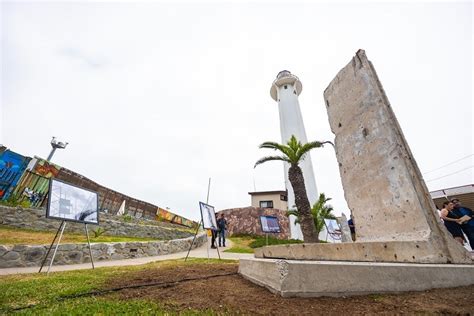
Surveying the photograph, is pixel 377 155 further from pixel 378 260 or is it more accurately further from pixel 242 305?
pixel 242 305

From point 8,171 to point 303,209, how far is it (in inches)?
571

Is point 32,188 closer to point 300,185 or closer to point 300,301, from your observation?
point 300,185

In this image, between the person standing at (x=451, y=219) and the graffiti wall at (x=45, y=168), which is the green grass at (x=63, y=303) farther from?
the graffiti wall at (x=45, y=168)

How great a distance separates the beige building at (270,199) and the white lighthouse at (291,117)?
5.82 meters

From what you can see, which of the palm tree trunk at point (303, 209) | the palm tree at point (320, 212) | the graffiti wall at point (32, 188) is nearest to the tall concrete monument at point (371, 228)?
the palm tree trunk at point (303, 209)

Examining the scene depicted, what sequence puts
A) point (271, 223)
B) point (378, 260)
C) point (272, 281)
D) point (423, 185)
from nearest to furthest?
point (272, 281), point (378, 260), point (423, 185), point (271, 223)

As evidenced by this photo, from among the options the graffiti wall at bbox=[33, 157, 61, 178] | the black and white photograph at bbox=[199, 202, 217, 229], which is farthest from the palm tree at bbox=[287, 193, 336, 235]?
the graffiti wall at bbox=[33, 157, 61, 178]

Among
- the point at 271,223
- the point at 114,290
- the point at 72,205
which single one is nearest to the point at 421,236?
the point at 114,290

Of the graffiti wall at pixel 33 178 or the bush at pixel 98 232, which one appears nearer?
the bush at pixel 98 232

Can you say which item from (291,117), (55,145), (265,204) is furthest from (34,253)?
(291,117)

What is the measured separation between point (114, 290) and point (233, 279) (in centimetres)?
171

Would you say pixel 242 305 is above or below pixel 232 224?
below

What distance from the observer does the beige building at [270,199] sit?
96.6ft

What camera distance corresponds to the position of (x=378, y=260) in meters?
3.13
